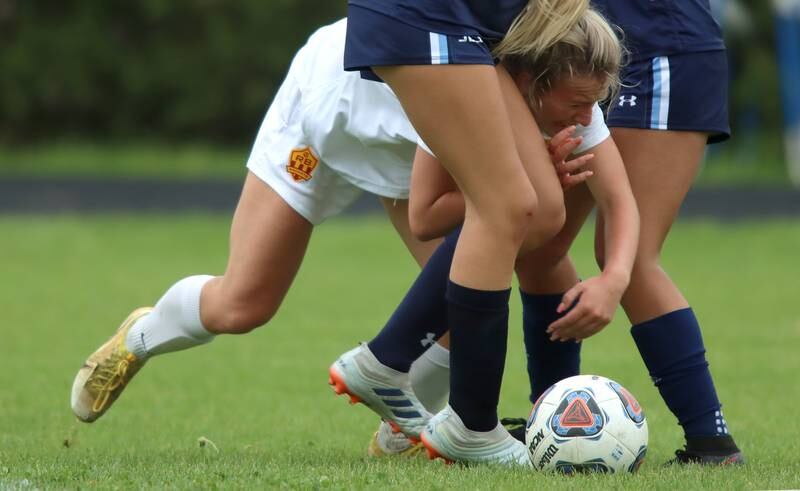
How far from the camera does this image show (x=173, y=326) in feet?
14.1

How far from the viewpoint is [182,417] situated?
5008 mm

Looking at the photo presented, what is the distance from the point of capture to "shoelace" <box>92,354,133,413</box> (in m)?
4.35

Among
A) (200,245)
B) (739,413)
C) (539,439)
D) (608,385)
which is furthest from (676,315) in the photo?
(200,245)

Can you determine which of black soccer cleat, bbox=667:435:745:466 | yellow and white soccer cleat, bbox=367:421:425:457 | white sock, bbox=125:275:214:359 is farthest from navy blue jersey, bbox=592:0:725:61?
white sock, bbox=125:275:214:359

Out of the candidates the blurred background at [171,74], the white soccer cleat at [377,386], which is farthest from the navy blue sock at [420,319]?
the blurred background at [171,74]

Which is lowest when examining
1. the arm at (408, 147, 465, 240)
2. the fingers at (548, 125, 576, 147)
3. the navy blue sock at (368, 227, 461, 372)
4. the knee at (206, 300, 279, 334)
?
the knee at (206, 300, 279, 334)

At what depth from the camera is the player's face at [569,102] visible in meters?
3.48

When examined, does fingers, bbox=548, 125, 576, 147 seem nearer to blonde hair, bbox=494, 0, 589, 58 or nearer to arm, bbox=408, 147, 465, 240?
blonde hair, bbox=494, 0, 589, 58

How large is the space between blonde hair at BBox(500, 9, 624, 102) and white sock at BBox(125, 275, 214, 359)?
4.58 feet

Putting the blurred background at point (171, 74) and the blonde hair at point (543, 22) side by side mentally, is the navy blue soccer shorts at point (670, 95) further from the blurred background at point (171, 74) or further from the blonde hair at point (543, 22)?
the blurred background at point (171, 74)

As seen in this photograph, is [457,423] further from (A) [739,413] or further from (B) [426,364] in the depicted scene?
(A) [739,413]

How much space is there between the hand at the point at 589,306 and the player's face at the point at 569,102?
0.46 metres

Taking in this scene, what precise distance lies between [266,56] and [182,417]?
1752cm

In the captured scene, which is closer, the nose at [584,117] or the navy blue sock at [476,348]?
the navy blue sock at [476,348]
